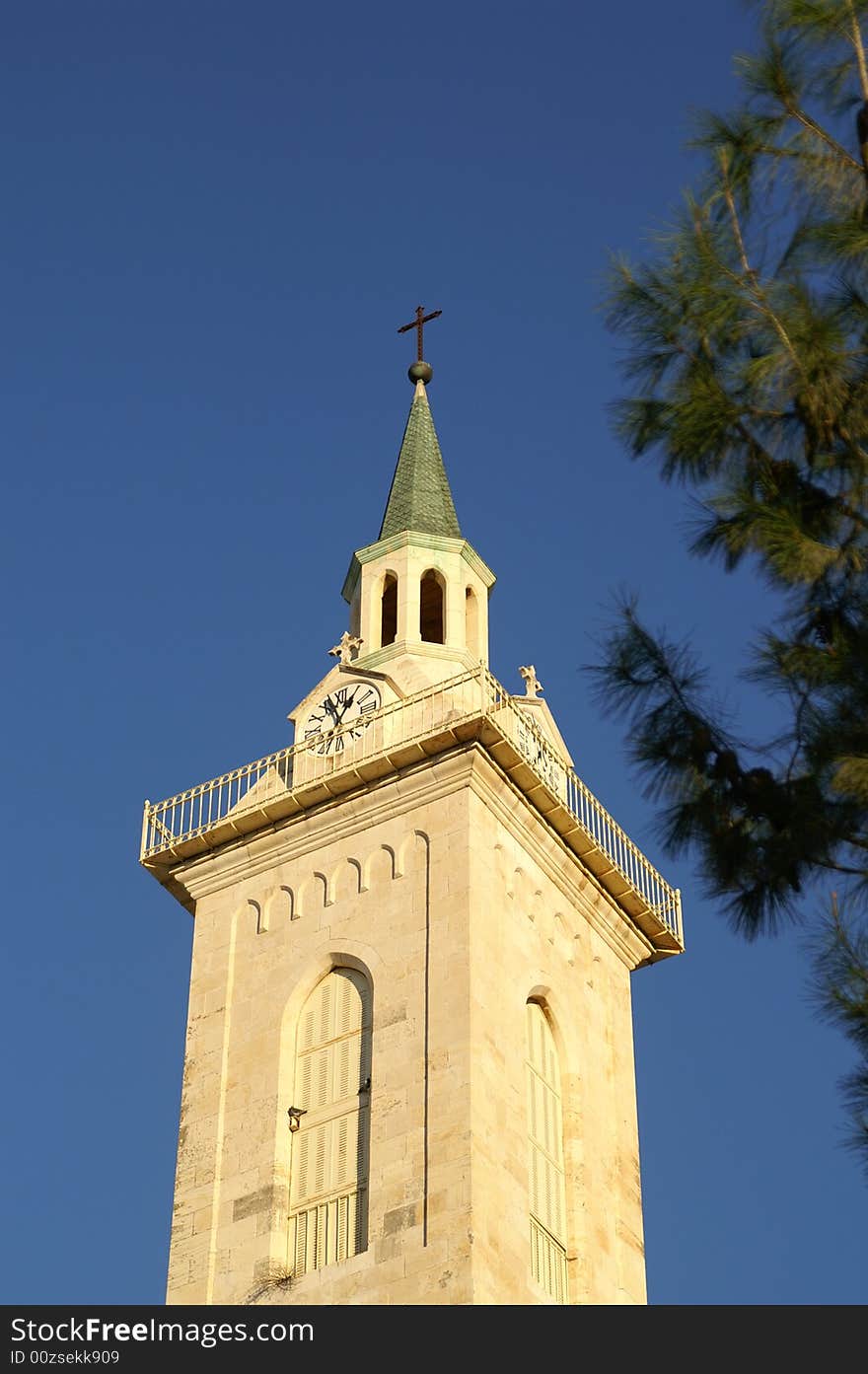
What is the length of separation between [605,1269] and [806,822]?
18421mm

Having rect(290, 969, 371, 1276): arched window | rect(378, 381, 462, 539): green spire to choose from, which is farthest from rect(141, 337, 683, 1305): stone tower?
rect(378, 381, 462, 539): green spire

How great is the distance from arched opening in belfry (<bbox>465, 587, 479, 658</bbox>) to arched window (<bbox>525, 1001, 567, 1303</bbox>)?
7254 mm

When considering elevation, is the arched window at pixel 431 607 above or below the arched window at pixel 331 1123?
above

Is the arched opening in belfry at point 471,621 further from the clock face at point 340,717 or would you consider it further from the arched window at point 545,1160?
the arched window at point 545,1160

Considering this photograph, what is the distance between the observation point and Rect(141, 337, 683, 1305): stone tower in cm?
3238

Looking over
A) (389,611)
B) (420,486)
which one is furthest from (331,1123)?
(420,486)

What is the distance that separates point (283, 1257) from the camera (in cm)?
3306

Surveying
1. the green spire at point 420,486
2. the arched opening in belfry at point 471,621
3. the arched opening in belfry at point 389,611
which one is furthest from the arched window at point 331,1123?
the green spire at point 420,486

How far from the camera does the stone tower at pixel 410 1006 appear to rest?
32.4 m

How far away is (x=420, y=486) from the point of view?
43.6 m

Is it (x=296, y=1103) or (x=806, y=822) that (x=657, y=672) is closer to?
(x=806, y=822)

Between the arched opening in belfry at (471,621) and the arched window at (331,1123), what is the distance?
24.4 feet

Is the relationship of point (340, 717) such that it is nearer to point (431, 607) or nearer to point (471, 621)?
point (471, 621)

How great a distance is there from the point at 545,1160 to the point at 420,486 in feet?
45.1
